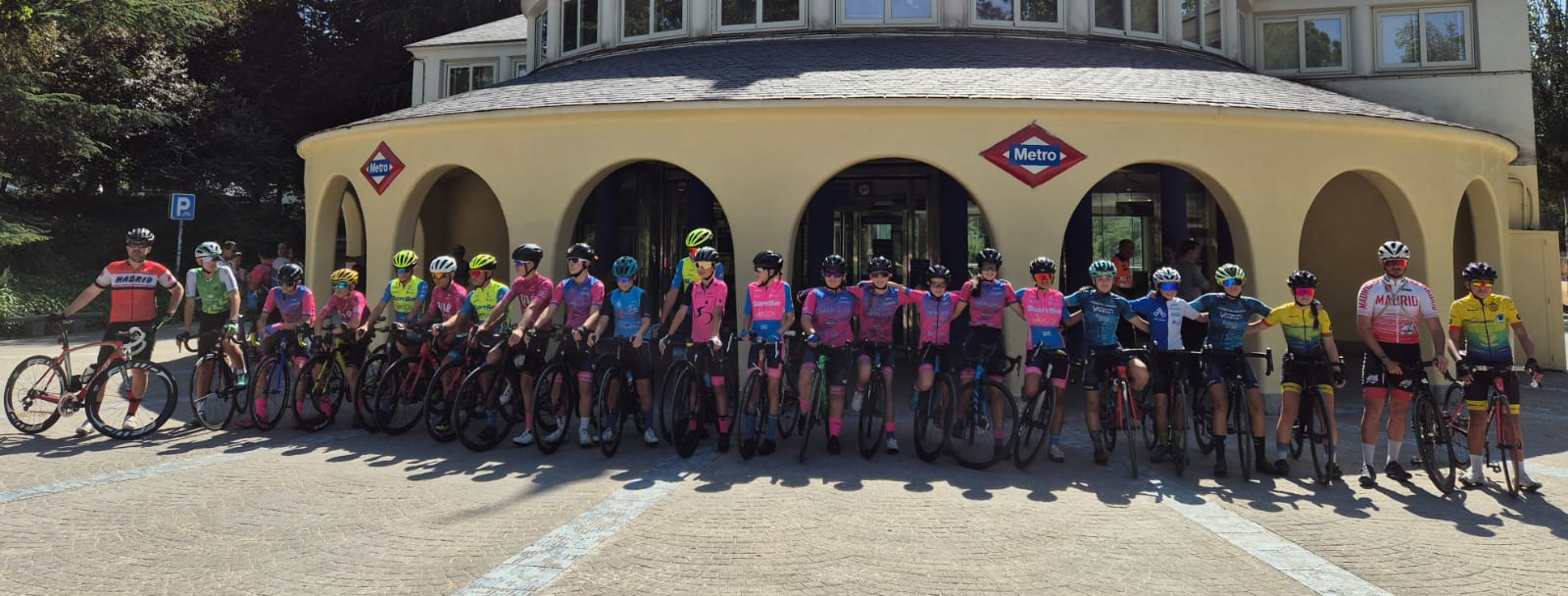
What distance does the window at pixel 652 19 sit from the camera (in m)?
14.7

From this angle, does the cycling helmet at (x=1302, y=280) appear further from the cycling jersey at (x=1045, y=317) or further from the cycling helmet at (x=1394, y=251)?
the cycling jersey at (x=1045, y=317)

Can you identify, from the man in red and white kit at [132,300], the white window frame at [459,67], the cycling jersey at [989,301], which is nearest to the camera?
the cycling jersey at [989,301]

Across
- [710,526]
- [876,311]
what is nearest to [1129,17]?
[876,311]

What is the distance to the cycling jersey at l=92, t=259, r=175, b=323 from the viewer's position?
7523 millimetres

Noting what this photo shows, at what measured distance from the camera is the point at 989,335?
22.8 feet

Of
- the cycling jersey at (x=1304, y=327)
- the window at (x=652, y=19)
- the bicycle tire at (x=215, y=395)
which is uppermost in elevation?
the window at (x=652, y=19)

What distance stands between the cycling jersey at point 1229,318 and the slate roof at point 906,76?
12.5ft

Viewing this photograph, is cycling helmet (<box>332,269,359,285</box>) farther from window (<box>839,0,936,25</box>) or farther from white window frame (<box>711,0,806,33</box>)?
window (<box>839,0,936,25</box>)

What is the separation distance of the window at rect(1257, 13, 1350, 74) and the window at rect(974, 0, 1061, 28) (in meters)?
4.85

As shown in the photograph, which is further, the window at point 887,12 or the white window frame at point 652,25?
the white window frame at point 652,25

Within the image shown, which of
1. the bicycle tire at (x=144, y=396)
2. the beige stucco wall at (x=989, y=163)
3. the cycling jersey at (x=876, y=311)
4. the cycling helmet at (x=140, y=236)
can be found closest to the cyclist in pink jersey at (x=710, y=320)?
the cycling jersey at (x=876, y=311)

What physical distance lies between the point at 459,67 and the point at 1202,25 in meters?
16.1

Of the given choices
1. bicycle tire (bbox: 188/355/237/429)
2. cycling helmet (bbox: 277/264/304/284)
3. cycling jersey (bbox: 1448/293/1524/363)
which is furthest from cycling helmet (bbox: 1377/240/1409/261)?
bicycle tire (bbox: 188/355/237/429)

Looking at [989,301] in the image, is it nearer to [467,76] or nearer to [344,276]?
[344,276]
